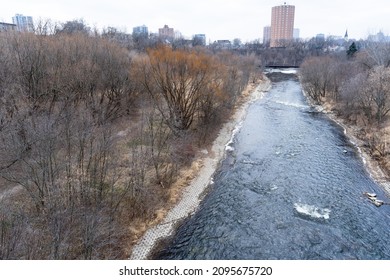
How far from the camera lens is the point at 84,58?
2627 cm

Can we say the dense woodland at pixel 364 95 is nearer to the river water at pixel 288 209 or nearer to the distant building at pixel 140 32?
the river water at pixel 288 209

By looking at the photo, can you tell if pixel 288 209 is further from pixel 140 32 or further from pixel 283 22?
pixel 283 22

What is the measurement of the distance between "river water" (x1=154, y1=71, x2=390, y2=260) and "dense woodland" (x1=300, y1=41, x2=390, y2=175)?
241 centimetres

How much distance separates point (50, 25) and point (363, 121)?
38.3 metres

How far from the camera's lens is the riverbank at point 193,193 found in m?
14.4

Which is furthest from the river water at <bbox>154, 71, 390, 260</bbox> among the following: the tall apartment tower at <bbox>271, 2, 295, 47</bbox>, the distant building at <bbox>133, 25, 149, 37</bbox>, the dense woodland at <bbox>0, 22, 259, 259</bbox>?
the tall apartment tower at <bbox>271, 2, 295, 47</bbox>

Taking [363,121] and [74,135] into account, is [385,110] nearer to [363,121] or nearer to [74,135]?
[363,121]

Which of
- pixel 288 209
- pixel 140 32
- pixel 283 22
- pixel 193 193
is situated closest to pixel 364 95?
pixel 288 209

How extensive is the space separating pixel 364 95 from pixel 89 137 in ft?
95.5

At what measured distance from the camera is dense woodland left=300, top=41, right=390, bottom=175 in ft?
90.3

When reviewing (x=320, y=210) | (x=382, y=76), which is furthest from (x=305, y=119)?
(x=320, y=210)
